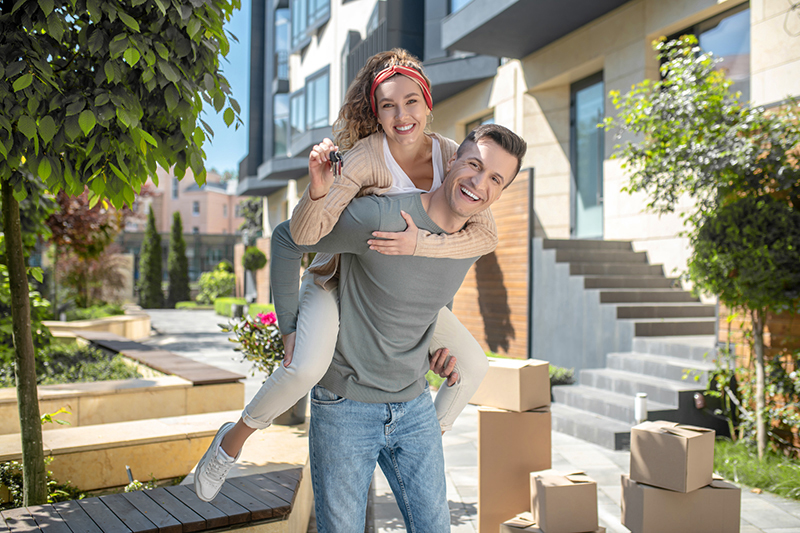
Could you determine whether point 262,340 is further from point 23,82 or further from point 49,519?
point 23,82

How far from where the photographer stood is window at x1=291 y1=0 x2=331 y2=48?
1961cm

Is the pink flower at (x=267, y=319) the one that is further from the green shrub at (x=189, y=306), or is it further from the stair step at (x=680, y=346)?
the green shrub at (x=189, y=306)

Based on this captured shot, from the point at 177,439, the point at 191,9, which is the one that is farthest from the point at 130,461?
the point at 191,9

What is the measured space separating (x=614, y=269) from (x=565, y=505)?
608 cm

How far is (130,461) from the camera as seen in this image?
11.9 feet

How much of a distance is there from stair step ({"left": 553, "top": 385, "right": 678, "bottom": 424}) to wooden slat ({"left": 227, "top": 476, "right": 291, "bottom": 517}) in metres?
4.03

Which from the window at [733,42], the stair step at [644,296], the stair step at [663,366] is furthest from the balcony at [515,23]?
the stair step at [663,366]

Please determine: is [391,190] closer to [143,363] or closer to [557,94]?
[143,363]

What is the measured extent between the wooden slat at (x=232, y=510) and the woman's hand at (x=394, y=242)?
56.0 inches

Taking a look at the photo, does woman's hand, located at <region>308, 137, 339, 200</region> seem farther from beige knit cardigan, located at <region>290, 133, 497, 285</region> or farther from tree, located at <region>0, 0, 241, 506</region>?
tree, located at <region>0, 0, 241, 506</region>

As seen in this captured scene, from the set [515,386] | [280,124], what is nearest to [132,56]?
[515,386]

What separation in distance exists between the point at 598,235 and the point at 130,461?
8.10 meters

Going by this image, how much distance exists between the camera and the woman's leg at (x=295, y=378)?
5.49 feet

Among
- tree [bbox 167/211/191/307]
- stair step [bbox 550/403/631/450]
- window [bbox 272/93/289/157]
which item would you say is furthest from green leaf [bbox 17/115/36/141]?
tree [bbox 167/211/191/307]
